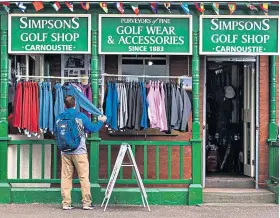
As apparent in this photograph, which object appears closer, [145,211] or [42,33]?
[145,211]

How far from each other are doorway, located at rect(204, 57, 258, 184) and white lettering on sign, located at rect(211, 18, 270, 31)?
1.44 meters

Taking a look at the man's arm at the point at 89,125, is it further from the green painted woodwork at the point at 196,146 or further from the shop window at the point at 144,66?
the shop window at the point at 144,66

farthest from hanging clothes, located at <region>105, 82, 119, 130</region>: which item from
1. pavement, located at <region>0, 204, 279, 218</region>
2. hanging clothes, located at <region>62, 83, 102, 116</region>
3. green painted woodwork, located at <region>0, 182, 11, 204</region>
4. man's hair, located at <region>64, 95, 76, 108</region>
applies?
green painted woodwork, located at <region>0, 182, 11, 204</region>

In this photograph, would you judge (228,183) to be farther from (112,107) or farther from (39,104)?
(39,104)

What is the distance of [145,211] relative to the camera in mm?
8453

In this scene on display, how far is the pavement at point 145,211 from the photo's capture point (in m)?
8.10

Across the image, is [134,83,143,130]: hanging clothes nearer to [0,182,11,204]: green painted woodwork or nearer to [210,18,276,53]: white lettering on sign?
[210,18,276,53]: white lettering on sign

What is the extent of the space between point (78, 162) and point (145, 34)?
248 cm

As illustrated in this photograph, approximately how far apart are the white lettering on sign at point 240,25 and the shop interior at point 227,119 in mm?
1583

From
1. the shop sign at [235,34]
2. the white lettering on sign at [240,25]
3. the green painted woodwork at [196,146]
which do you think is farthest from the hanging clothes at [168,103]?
the white lettering on sign at [240,25]

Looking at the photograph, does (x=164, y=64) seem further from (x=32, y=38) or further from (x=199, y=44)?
(x=32, y=38)

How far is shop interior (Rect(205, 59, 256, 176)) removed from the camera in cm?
1066

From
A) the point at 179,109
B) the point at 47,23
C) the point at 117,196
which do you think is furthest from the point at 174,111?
the point at 47,23

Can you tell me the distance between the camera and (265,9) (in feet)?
29.1
